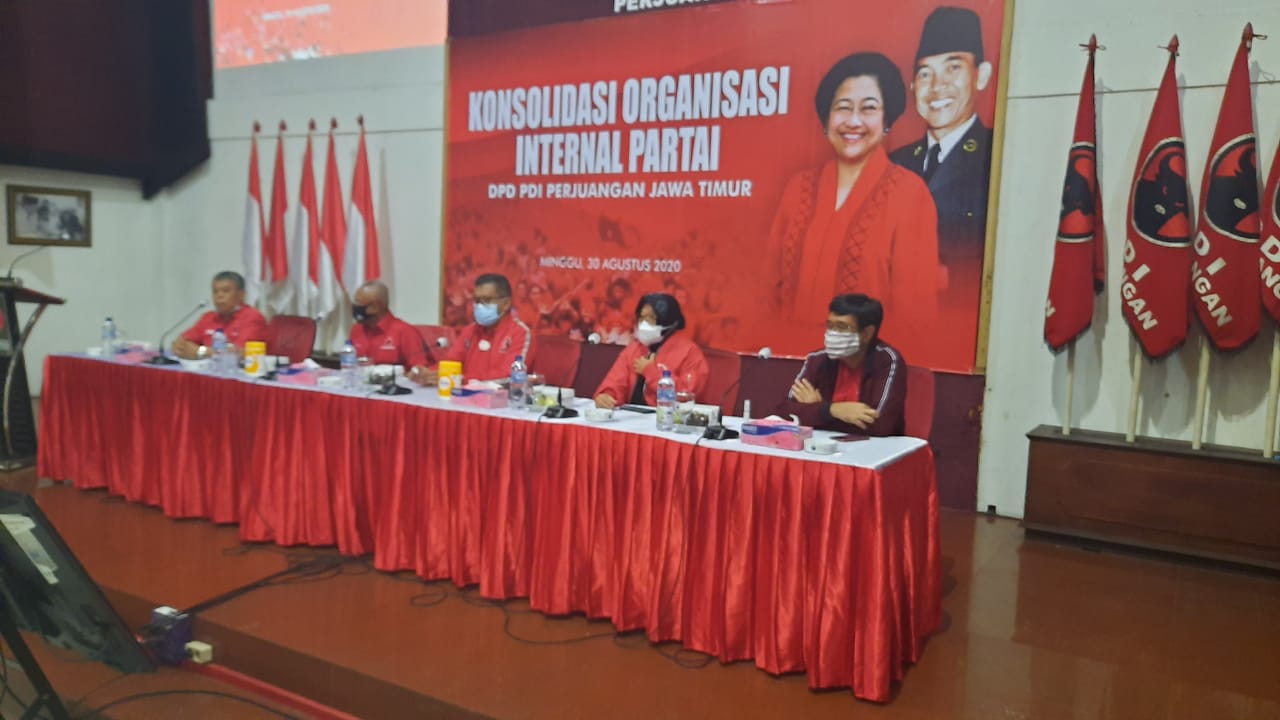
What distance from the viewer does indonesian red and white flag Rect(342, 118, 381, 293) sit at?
234 inches

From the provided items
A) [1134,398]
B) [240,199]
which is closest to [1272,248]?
[1134,398]

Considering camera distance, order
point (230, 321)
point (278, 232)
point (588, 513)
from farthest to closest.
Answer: point (278, 232)
point (230, 321)
point (588, 513)

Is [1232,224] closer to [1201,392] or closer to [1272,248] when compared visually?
[1272,248]

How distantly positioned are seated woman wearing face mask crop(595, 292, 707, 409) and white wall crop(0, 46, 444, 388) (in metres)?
2.71

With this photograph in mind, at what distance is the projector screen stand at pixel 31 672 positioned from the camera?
1.56 metres

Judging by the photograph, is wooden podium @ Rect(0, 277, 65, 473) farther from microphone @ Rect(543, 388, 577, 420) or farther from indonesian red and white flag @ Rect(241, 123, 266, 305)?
microphone @ Rect(543, 388, 577, 420)

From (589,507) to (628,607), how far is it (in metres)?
0.34

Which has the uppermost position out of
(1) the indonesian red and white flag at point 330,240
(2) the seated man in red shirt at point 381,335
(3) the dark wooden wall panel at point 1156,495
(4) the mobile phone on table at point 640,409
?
(1) the indonesian red and white flag at point 330,240

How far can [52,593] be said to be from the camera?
1.55m

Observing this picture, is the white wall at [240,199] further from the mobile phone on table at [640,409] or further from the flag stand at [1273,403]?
the flag stand at [1273,403]

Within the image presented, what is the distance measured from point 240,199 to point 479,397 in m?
4.86

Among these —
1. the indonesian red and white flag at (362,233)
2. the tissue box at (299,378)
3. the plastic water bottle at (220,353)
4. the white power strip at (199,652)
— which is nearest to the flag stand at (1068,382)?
the tissue box at (299,378)

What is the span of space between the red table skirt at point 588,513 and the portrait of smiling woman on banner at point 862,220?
1894mm

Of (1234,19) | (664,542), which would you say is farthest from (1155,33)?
(664,542)
